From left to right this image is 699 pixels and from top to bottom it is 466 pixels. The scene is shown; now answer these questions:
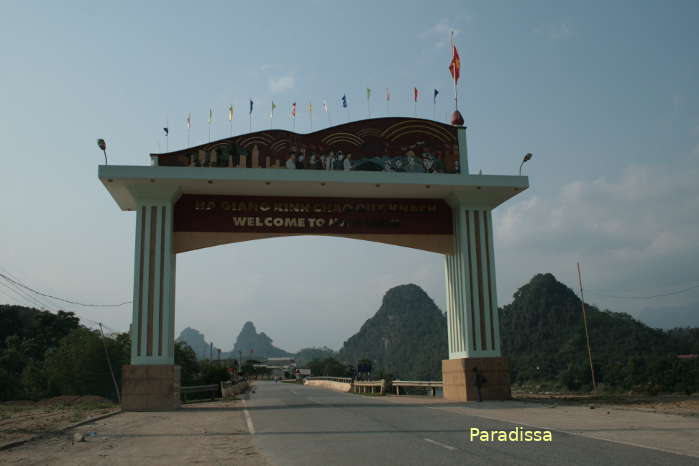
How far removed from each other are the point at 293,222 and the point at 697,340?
61.5 metres

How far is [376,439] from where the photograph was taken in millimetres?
11891

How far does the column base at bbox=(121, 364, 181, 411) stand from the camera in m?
23.7

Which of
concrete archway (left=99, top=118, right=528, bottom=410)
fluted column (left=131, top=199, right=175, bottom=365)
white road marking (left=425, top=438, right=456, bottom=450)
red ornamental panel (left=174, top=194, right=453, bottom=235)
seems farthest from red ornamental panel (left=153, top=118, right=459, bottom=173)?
white road marking (left=425, top=438, right=456, bottom=450)

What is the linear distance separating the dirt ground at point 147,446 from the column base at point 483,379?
11.1 metres

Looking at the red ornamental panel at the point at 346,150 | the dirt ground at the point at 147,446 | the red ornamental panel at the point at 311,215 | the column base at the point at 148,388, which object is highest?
the red ornamental panel at the point at 346,150

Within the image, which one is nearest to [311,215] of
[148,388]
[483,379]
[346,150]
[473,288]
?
[346,150]

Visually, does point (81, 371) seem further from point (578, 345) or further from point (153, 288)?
point (578, 345)

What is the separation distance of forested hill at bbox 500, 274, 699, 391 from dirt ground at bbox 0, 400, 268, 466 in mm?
25878

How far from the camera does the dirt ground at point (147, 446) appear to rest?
10.3 metres

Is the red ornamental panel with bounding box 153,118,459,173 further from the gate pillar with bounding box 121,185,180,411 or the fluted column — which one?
the fluted column

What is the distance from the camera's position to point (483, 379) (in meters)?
25.3

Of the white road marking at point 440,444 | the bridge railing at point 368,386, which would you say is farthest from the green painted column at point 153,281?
the white road marking at point 440,444

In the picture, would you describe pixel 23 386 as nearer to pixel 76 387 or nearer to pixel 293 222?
pixel 76 387

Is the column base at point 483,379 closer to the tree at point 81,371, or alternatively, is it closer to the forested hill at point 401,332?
the tree at point 81,371
